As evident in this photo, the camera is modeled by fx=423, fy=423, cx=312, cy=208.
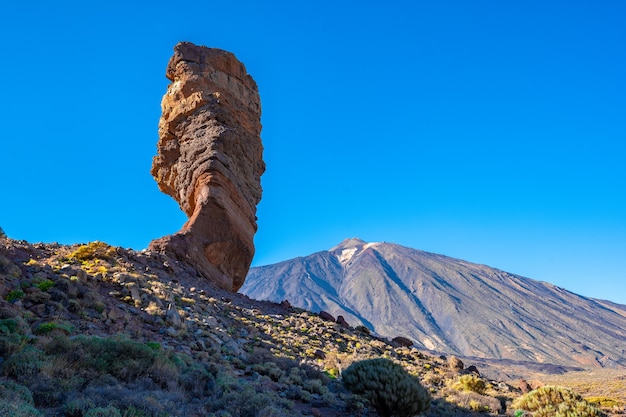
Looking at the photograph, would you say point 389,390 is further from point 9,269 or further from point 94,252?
point 94,252

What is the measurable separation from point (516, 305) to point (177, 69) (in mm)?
184762

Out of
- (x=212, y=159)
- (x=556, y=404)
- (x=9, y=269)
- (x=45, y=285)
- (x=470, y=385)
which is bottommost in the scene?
(x=556, y=404)

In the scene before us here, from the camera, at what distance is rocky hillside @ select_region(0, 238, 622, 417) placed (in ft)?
22.3

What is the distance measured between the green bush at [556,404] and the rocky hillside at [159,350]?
2.99 ft

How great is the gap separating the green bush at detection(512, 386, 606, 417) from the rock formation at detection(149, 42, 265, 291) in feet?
50.5

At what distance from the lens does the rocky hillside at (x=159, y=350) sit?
6.79 m

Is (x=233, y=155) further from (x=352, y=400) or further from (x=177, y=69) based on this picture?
(x=352, y=400)

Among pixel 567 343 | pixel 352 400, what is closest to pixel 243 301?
pixel 352 400

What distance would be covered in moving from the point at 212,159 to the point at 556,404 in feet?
66.0

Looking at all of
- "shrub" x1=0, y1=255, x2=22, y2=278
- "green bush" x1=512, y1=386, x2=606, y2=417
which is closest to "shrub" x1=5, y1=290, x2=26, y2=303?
"shrub" x1=0, y1=255, x2=22, y2=278

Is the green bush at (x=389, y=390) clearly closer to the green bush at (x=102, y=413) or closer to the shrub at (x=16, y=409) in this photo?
the green bush at (x=102, y=413)

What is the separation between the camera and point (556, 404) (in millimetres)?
10617

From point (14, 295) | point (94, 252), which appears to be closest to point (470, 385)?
point (14, 295)

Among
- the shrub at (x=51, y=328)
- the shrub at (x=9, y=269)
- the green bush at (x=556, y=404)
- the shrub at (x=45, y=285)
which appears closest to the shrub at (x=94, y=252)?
the shrub at (x=9, y=269)
